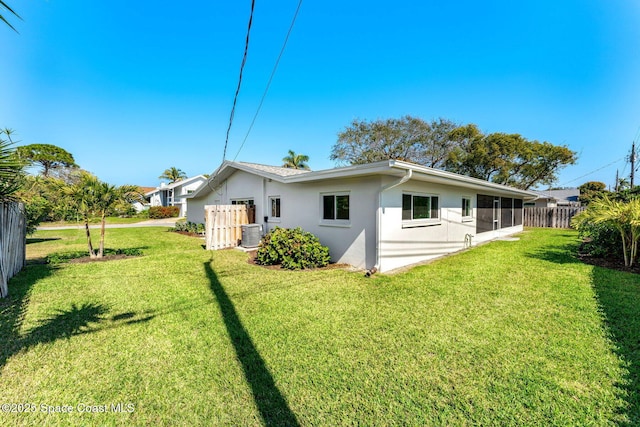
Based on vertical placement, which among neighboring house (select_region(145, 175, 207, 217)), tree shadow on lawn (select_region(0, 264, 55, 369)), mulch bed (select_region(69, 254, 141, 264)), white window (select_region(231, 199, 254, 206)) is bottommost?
tree shadow on lawn (select_region(0, 264, 55, 369))

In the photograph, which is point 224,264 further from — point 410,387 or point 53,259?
point 410,387

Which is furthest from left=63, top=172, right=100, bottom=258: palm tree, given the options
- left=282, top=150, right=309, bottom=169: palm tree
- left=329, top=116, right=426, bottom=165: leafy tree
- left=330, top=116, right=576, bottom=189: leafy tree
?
left=282, top=150, right=309, bottom=169: palm tree

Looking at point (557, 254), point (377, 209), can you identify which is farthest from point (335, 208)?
point (557, 254)

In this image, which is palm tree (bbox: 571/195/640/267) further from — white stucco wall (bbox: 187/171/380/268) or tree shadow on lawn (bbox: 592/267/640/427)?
white stucco wall (bbox: 187/171/380/268)

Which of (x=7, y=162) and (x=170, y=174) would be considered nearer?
(x=7, y=162)

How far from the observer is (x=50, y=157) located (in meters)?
34.8

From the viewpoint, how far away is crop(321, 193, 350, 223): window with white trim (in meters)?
7.73

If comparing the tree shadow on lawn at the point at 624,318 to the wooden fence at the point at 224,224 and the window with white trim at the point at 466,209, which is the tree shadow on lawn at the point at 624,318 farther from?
the wooden fence at the point at 224,224

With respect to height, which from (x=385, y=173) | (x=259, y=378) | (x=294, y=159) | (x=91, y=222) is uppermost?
(x=294, y=159)

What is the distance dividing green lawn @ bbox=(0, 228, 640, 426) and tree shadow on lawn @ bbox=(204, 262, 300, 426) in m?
0.02

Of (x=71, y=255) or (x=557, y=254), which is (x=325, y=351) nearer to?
(x=557, y=254)

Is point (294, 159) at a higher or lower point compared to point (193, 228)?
higher

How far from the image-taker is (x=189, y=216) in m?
18.6

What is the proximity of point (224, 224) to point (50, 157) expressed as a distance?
3973 centimetres
